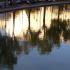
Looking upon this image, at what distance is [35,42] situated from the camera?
23062 millimetres

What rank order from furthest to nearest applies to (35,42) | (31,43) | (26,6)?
(26,6), (35,42), (31,43)

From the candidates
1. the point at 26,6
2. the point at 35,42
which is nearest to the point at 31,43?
the point at 35,42

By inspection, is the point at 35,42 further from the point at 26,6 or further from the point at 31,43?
the point at 26,6

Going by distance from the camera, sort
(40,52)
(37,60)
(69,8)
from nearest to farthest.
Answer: (37,60) → (40,52) → (69,8)

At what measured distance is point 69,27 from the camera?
28.9 metres

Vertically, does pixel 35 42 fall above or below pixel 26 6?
below

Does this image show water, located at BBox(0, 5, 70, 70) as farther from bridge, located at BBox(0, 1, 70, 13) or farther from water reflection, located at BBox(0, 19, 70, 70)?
bridge, located at BBox(0, 1, 70, 13)

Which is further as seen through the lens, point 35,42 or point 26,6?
point 26,6

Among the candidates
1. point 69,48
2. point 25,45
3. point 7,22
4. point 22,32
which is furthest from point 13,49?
point 7,22

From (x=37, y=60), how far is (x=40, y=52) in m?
1.74

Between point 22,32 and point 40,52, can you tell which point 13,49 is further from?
point 22,32

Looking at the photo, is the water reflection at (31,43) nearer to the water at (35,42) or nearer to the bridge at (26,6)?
the water at (35,42)

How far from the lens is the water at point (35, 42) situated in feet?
58.4

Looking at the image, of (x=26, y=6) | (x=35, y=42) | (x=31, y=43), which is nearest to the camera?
(x=31, y=43)
